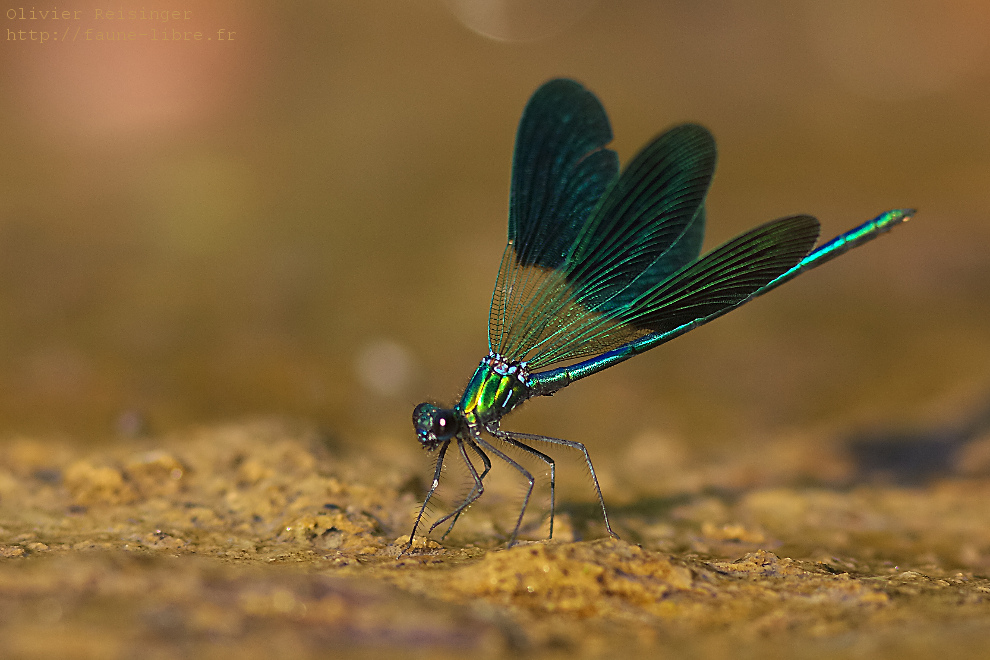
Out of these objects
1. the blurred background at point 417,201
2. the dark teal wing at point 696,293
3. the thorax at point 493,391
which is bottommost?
the thorax at point 493,391

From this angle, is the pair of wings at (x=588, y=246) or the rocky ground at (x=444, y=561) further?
the pair of wings at (x=588, y=246)

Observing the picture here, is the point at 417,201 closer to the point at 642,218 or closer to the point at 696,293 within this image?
the point at 642,218

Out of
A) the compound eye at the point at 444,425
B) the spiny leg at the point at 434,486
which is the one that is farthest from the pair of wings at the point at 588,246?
the spiny leg at the point at 434,486

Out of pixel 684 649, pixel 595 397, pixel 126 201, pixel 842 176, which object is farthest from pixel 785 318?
pixel 126 201

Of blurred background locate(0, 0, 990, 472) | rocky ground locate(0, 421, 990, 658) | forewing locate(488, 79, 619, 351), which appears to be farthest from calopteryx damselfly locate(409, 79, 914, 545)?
rocky ground locate(0, 421, 990, 658)

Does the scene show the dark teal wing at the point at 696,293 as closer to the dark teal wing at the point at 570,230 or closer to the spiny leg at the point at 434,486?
the dark teal wing at the point at 570,230

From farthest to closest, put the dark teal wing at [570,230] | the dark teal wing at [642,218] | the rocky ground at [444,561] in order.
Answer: the dark teal wing at [570,230] < the dark teal wing at [642,218] < the rocky ground at [444,561]

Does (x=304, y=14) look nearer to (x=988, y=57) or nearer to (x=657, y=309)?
(x=657, y=309)
